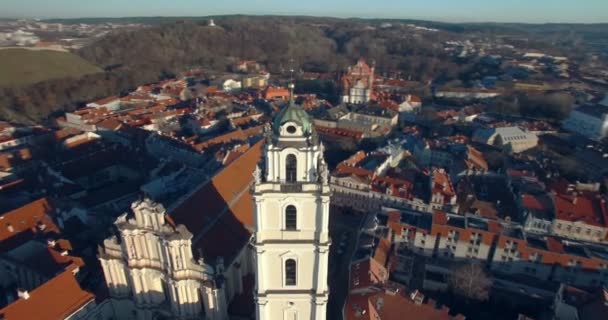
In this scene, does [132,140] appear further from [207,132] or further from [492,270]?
[492,270]

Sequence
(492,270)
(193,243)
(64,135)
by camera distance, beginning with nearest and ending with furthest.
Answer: (193,243) < (492,270) < (64,135)

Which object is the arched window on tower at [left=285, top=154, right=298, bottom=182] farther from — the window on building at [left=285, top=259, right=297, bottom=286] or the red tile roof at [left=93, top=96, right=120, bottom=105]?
the red tile roof at [left=93, top=96, right=120, bottom=105]

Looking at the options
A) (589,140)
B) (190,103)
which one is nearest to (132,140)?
(190,103)

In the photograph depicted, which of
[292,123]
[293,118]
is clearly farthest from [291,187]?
[293,118]

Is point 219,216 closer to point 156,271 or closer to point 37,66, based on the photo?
point 156,271

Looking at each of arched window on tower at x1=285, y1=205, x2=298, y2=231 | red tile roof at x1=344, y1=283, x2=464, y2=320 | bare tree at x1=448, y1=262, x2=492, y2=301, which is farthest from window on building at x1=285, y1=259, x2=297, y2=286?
bare tree at x1=448, y1=262, x2=492, y2=301

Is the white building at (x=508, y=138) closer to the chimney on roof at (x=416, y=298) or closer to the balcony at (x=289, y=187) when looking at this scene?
the chimney on roof at (x=416, y=298)

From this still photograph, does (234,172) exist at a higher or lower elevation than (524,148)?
higher

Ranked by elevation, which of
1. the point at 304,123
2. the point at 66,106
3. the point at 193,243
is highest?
the point at 304,123
